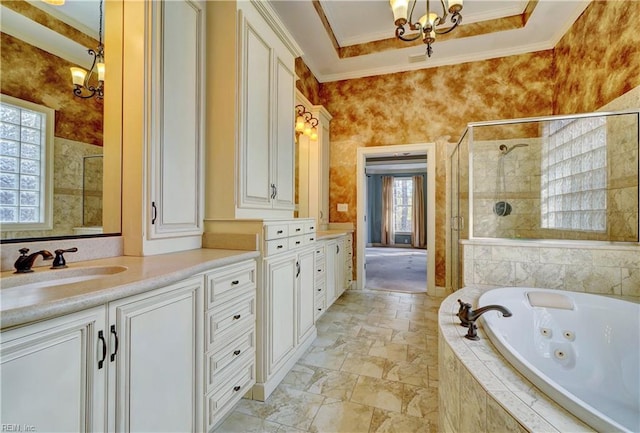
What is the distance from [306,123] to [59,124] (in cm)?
257

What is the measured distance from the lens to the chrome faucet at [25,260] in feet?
3.40

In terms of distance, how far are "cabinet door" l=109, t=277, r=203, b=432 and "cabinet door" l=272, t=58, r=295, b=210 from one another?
117cm

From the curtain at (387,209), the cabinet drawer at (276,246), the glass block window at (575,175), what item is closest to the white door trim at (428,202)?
the glass block window at (575,175)

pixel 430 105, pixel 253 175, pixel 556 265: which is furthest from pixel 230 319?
pixel 430 105

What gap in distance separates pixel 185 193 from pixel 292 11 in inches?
92.8

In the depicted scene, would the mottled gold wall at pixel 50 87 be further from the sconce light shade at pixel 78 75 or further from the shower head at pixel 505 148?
the shower head at pixel 505 148

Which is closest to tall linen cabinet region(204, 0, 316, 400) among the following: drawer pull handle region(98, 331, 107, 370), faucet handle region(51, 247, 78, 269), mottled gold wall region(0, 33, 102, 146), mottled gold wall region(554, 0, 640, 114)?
mottled gold wall region(0, 33, 102, 146)

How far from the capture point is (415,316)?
3.05 metres

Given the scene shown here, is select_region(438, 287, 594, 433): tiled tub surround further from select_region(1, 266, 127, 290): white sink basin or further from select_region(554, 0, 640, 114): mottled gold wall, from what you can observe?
select_region(554, 0, 640, 114): mottled gold wall

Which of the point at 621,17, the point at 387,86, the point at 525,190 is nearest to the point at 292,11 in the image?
the point at 387,86

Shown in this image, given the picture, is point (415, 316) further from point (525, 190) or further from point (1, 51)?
point (1, 51)

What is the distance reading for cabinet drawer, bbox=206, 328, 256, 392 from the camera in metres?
1.34

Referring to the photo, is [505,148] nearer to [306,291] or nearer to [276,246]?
[306,291]

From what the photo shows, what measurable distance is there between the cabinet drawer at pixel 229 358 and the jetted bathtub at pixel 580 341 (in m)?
1.28
